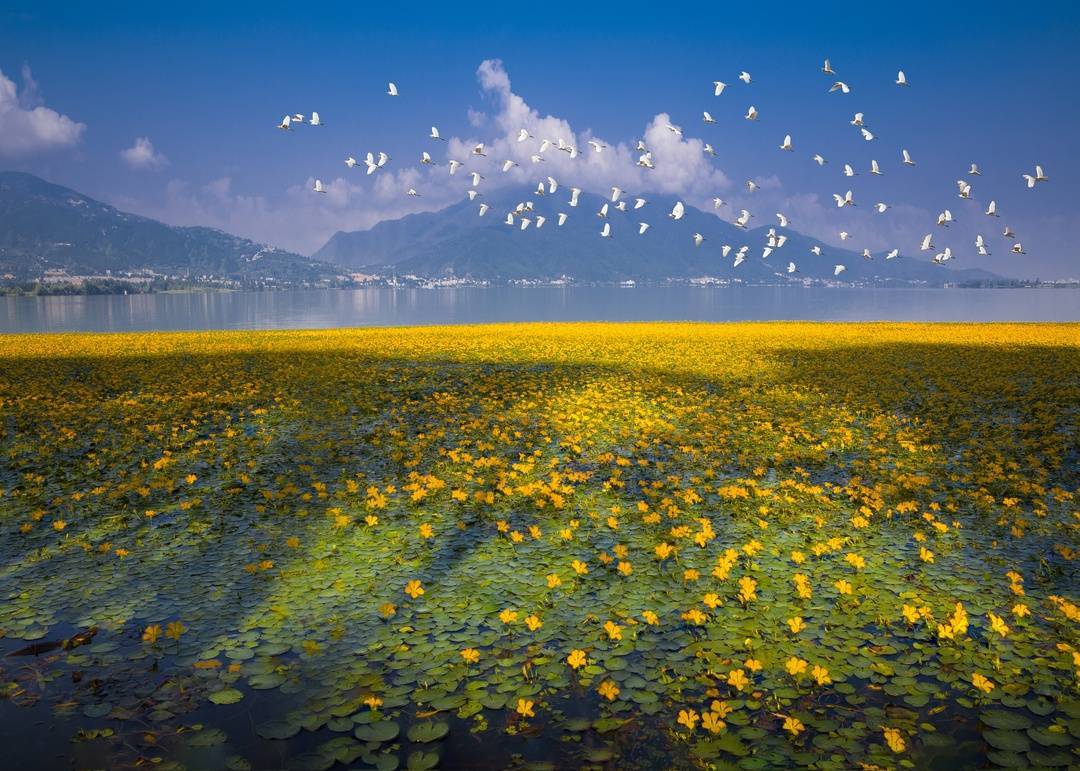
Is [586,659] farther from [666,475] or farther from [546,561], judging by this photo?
[666,475]

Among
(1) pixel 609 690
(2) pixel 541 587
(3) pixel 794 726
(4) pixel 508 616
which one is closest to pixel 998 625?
(3) pixel 794 726

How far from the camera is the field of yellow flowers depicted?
4.95 meters

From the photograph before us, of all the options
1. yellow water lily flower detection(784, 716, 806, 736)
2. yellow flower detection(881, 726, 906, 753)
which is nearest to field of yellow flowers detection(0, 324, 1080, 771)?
yellow water lily flower detection(784, 716, 806, 736)

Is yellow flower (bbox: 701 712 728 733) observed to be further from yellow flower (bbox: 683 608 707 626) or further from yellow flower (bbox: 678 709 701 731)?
yellow flower (bbox: 683 608 707 626)

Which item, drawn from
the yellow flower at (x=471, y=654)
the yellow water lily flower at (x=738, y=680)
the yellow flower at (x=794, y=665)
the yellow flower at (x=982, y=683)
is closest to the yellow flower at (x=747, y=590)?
the yellow flower at (x=794, y=665)

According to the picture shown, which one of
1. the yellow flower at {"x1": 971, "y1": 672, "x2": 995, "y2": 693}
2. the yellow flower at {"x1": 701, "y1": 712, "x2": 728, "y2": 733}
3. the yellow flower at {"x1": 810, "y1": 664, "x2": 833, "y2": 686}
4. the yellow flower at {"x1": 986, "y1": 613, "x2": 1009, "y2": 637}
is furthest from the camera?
the yellow flower at {"x1": 986, "y1": 613, "x2": 1009, "y2": 637}

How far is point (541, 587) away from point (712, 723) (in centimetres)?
300

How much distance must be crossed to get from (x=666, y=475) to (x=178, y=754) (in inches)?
360

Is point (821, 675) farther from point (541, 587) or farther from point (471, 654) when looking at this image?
point (541, 587)

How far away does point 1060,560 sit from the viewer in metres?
8.18

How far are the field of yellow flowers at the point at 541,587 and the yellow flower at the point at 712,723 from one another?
88mm

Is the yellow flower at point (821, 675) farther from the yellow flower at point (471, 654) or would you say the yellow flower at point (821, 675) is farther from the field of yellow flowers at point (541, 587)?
the yellow flower at point (471, 654)

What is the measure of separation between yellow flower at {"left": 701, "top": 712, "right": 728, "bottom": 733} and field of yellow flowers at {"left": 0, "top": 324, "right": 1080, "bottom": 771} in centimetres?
9

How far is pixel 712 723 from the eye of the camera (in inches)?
190
